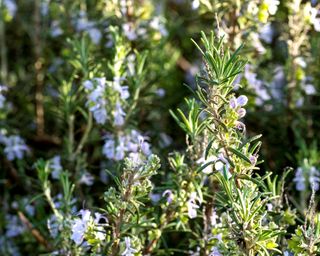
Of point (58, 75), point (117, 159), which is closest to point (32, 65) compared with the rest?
point (58, 75)

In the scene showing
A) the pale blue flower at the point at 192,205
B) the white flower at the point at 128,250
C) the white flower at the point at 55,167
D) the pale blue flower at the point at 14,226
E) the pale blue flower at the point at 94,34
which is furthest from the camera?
the pale blue flower at the point at 94,34

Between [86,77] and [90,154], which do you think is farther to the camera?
[90,154]

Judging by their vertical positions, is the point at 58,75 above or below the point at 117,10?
below

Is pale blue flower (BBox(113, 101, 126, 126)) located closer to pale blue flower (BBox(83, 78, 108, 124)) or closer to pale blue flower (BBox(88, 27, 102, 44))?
pale blue flower (BBox(83, 78, 108, 124))

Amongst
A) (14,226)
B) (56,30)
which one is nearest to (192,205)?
(14,226)

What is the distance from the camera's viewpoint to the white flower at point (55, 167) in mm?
2713

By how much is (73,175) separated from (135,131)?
1.16 ft

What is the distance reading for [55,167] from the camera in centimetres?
271

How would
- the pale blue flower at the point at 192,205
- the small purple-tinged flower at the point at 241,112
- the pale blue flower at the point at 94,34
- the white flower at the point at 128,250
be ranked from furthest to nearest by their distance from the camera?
the pale blue flower at the point at 94,34, the pale blue flower at the point at 192,205, the white flower at the point at 128,250, the small purple-tinged flower at the point at 241,112

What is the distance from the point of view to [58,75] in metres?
3.40

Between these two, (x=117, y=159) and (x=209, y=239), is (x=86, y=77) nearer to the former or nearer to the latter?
(x=117, y=159)

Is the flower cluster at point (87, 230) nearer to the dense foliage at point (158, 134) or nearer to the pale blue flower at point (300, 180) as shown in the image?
the dense foliage at point (158, 134)

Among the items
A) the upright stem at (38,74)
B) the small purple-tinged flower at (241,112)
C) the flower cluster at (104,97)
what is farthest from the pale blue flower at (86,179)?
the small purple-tinged flower at (241,112)

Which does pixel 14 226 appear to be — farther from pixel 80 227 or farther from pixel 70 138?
pixel 80 227
